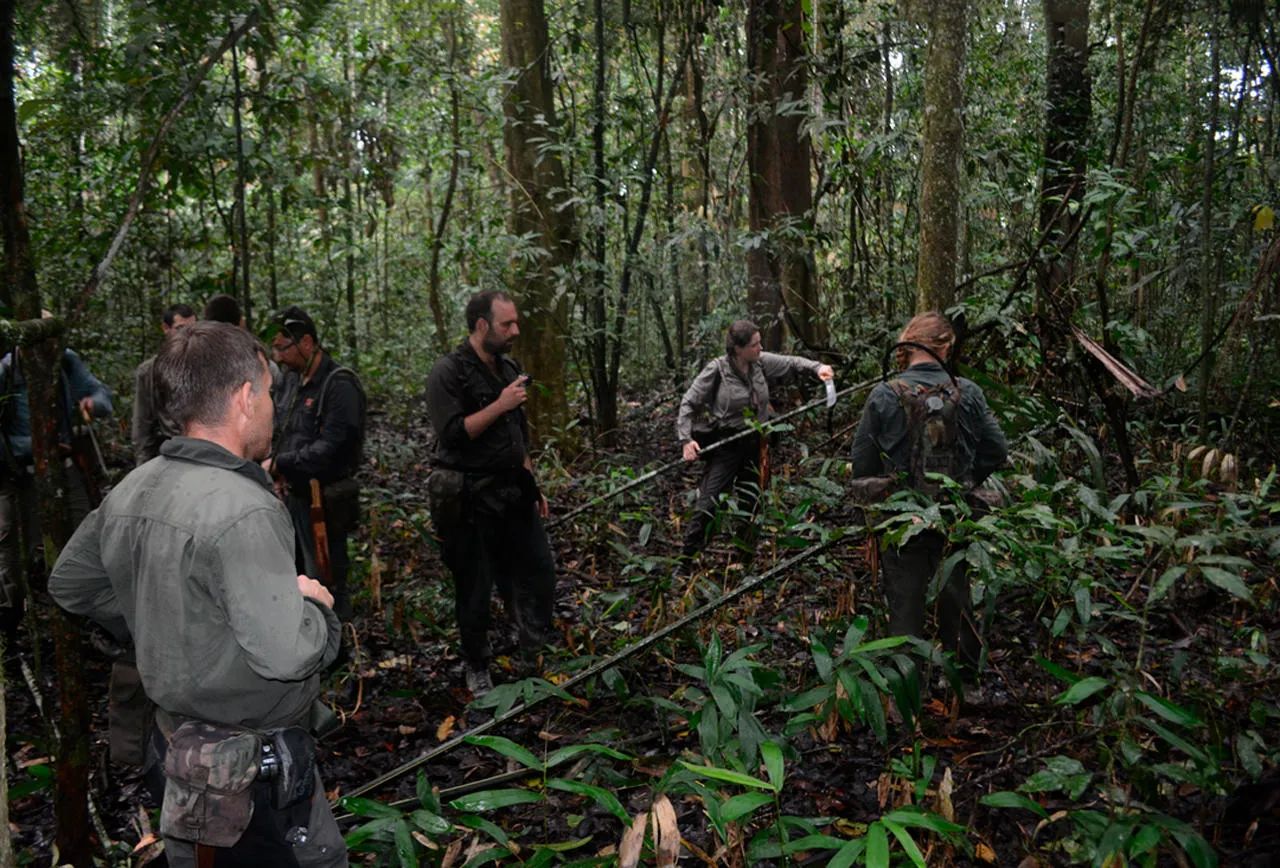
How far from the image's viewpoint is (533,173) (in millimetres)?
9094

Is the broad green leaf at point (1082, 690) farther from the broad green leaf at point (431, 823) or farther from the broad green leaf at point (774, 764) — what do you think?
the broad green leaf at point (431, 823)

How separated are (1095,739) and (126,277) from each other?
11.9m

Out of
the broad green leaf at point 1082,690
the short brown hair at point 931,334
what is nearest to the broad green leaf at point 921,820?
the broad green leaf at point 1082,690

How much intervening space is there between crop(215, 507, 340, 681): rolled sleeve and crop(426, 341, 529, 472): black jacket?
2684 mm

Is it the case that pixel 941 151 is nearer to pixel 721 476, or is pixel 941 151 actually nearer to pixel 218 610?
pixel 721 476

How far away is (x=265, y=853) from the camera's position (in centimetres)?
235

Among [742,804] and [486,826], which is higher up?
[742,804]

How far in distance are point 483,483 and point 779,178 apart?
6.78 meters

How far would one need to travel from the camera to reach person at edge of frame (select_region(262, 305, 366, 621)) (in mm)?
5219

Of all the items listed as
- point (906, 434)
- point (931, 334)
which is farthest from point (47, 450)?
point (931, 334)

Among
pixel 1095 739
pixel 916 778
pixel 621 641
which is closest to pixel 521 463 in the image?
pixel 621 641

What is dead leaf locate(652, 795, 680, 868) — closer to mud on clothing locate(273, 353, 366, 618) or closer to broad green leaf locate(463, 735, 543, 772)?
broad green leaf locate(463, 735, 543, 772)

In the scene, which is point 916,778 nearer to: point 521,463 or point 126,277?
point 521,463

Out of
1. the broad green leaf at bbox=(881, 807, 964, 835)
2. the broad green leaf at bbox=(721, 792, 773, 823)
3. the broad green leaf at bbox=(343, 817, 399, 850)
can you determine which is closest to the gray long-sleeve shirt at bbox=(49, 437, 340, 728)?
the broad green leaf at bbox=(343, 817, 399, 850)
